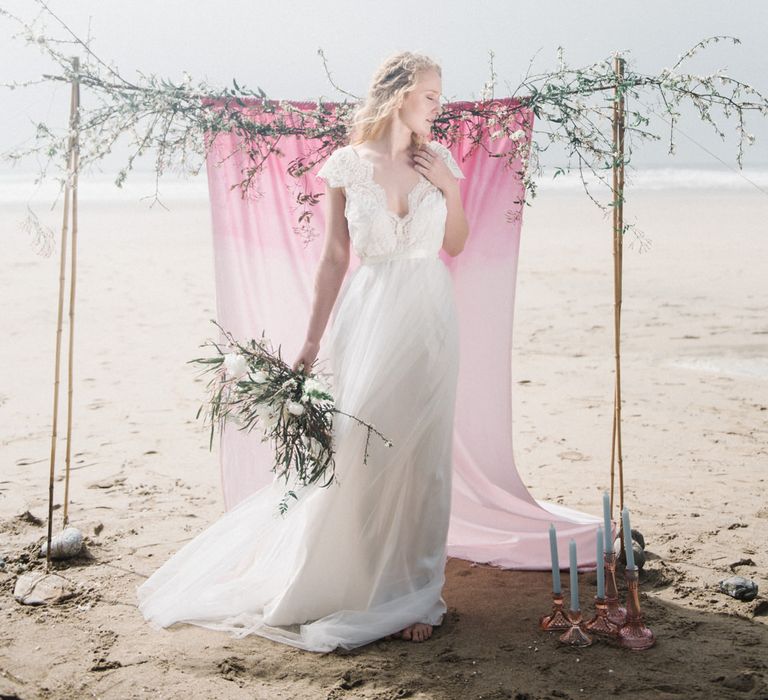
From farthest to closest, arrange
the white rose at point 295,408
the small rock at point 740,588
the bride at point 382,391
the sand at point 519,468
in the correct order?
the small rock at point 740,588 → the bride at point 382,391 → the white rose at point 295,408 → the sand at point 519,468

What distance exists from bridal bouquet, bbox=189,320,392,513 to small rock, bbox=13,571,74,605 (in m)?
1.19

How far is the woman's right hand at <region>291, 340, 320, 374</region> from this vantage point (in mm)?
3686

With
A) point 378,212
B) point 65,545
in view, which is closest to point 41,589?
point 65,545

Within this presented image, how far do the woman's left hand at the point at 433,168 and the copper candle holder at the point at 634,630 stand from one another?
5.71 ft

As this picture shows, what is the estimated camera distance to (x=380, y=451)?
147 inches

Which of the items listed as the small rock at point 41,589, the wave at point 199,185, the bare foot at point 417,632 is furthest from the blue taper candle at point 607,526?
the wave at point 199,185

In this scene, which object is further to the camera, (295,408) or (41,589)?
(41,589)

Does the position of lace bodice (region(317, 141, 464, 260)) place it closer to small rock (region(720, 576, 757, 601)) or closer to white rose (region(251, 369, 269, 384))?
white rose (region(251, 369, 269, 384))

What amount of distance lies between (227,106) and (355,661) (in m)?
2.57

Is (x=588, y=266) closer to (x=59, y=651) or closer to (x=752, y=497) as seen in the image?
(x=752, y=497)

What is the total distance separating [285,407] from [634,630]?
161 cm

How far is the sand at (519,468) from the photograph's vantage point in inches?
131

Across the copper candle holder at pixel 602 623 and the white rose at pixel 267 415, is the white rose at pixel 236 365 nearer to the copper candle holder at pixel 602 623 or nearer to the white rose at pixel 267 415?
the white rose at pixel 267 415

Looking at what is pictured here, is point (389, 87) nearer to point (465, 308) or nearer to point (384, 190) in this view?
point (384, 190)
